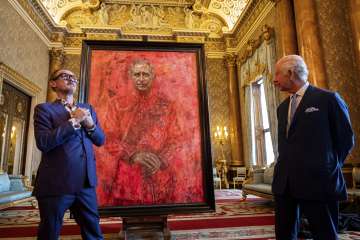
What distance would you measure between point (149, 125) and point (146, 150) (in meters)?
0.23

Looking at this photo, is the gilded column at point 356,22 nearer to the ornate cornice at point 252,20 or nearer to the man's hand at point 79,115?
the ornate cornice at point 252,20

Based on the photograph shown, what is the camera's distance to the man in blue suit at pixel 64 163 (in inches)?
62.6

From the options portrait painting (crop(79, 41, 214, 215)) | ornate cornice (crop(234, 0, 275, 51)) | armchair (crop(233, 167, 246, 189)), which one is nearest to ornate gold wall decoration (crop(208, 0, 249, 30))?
ornate cornice (crop(234, 0, 275, 51))

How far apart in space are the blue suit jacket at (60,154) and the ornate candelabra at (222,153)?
791cm

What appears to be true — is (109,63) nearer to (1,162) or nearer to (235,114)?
(1,162)

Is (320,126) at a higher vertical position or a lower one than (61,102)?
lower

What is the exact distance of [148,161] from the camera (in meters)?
2.34

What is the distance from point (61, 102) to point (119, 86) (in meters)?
0.67

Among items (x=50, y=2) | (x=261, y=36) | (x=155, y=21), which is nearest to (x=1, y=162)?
(x=50, y=2)

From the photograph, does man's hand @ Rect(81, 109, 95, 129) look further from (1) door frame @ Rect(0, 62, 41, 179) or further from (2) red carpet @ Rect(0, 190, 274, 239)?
(1) door frame @ Rect(0, 62, 41, 179)

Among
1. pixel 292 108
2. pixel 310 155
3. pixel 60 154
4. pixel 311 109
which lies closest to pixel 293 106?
pixel 292 108

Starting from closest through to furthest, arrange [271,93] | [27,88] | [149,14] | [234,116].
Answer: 1. [271,93]
2. [27,88]
3. [234,116]
4. [149,14]

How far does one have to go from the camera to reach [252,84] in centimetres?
907

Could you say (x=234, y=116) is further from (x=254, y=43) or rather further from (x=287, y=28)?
(x=287, y=28)
